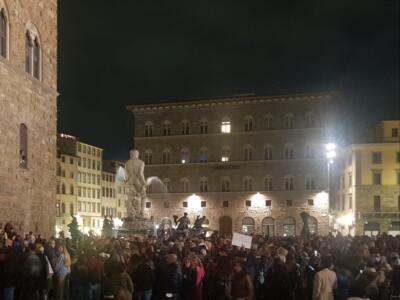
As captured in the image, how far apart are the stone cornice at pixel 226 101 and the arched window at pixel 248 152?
457 cm

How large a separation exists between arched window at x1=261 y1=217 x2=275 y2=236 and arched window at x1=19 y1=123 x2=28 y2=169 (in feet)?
119

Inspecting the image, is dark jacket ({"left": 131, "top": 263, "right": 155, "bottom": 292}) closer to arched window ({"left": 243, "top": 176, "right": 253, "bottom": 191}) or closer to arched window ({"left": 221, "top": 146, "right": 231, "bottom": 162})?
arched window ({"left": 243, "top": 176, "right": 253, "bottom": 191})

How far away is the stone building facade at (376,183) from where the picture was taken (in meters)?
57.4

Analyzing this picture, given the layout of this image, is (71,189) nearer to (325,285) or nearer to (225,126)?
(225,126)

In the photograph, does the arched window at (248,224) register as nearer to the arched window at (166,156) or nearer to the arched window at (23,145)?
the arched window at (166,156)

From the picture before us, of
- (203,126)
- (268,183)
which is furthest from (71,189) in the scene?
(268,183)

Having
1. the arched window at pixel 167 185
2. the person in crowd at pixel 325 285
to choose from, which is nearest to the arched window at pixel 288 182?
the arched window at pixel 167 185

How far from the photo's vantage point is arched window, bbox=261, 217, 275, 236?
59.2m

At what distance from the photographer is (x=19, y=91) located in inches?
1004

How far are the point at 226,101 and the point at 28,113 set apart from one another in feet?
119

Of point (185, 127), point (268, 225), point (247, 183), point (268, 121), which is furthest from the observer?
point (185, 127)

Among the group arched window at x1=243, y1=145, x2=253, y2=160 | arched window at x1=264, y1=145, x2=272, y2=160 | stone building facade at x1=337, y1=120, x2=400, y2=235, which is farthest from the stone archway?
stone building facade at x1=337, y1=120, x2=400, y2=235

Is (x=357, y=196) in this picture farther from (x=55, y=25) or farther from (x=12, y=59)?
(x=12, y=59)

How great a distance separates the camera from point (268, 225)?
59.3m
